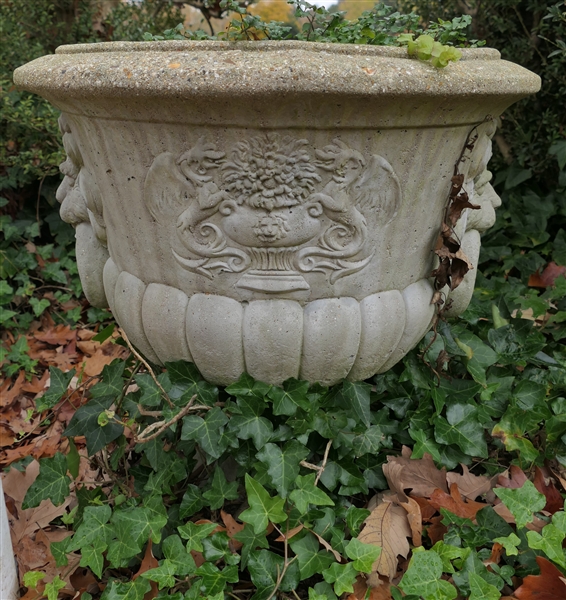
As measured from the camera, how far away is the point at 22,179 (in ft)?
10.3

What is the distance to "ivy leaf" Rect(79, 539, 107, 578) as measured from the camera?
129cm

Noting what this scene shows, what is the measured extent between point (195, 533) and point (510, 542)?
2.41 feet

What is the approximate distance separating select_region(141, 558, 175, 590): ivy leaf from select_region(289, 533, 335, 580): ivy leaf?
0.93 feet

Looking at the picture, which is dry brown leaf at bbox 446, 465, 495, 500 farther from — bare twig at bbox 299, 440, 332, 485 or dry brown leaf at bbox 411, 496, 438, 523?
bare twig at bbox 299, 440, 332, 485

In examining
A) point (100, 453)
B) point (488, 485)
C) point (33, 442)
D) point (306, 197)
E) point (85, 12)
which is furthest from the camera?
point (85, 12)

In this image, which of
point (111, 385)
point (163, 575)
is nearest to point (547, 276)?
point (111, 385)

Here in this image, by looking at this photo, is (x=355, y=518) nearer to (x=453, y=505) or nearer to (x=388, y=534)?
(x=388, y=534)

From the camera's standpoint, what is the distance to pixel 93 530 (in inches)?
53.1

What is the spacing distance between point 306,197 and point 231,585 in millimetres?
941

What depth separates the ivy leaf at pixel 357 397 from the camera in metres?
1.46

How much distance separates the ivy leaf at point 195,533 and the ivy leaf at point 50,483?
360 mm

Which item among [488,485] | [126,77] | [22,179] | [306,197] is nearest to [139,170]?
[126,77]

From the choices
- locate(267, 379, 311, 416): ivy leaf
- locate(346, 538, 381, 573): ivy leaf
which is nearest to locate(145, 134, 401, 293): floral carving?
locate(267, 379, 311, 416): ivy leaf

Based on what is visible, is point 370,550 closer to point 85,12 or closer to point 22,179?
point 22,179
